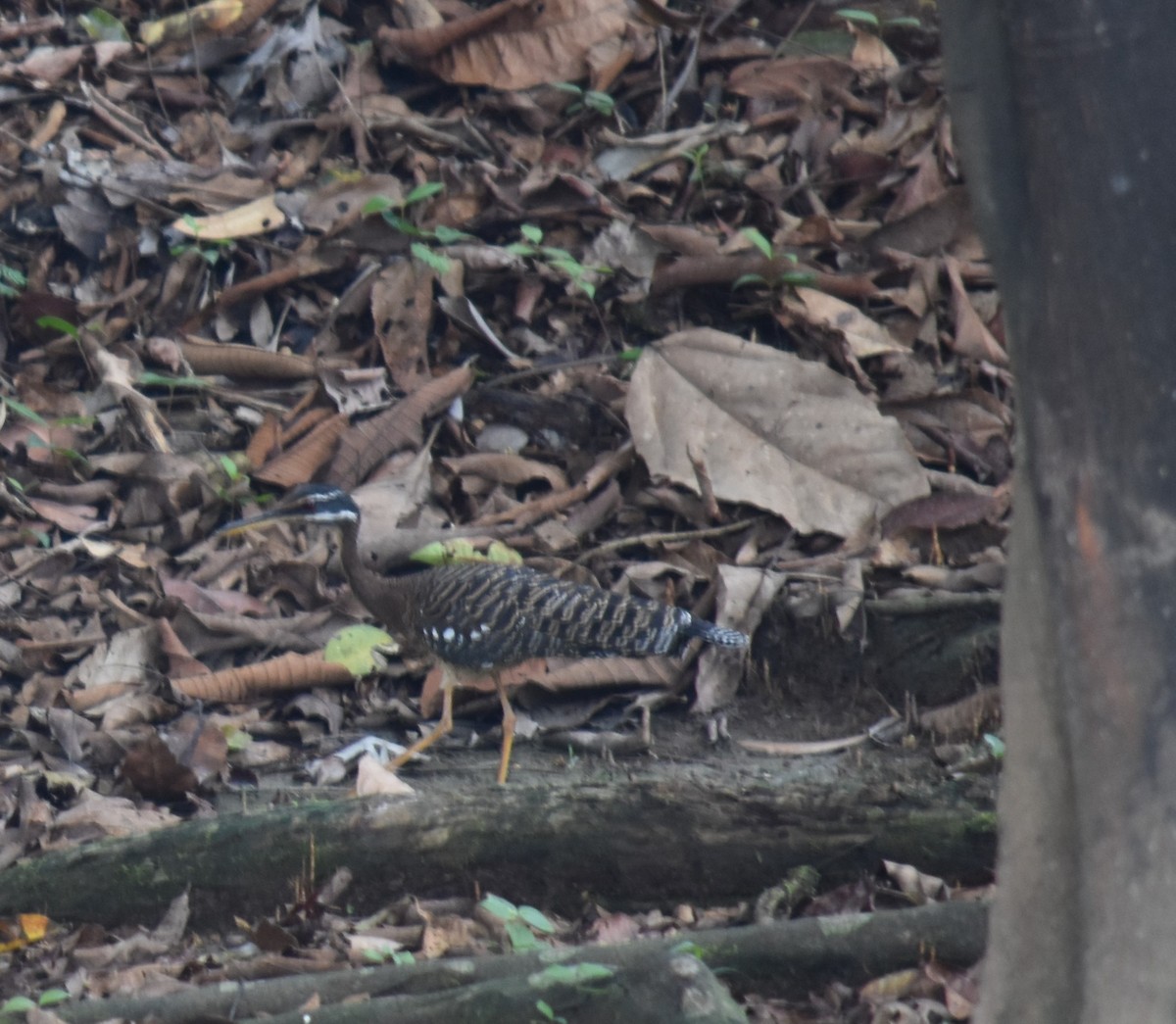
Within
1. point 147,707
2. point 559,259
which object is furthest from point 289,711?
point 559,259

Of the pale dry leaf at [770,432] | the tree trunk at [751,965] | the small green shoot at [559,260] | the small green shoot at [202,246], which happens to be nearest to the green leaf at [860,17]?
the small green shoot at [559,260]

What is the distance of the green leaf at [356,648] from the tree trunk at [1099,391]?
4348 millimetres

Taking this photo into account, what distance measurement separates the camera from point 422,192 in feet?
27.8

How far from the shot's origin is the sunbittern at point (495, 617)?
20.6 feet

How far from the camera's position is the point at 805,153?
877cm

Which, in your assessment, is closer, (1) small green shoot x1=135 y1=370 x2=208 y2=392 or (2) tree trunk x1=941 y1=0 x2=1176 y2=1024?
(2) tree trunk x1=941 y1=0 x2=1176 y2=1024

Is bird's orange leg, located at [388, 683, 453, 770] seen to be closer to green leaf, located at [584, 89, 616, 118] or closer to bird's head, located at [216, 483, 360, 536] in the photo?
bird's head, located at [216, 483, 360, 536]

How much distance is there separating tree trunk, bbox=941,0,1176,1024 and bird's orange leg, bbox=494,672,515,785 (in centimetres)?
358

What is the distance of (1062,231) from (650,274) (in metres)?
5.91

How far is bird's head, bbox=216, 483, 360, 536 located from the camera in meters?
7.02

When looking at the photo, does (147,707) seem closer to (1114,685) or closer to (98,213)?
(98,213)

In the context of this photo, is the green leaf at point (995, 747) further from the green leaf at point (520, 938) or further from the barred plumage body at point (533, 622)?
the green leaf at point (520, 938)

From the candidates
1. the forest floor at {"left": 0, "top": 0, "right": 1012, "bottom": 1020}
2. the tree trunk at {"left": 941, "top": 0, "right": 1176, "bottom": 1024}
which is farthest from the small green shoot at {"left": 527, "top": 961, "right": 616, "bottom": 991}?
the tree trunk at {"left": 941, "top": 0, "right": 1176, "bottom": 1024}

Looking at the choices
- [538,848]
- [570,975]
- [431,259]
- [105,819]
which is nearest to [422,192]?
[431,259]
